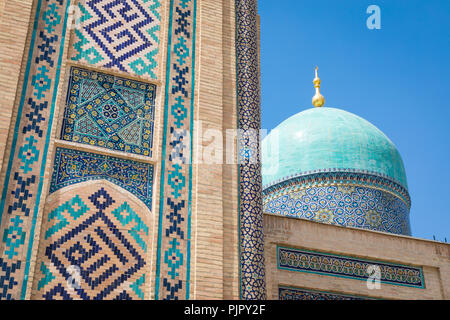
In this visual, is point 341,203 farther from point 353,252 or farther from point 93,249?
point 93,249

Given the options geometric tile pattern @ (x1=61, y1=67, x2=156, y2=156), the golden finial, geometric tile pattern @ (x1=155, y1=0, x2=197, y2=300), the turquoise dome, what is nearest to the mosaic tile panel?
geometric tile pattern @ (x1=155, y1=0, x2=197, y2=300)

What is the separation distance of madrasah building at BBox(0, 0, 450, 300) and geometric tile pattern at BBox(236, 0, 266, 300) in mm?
14

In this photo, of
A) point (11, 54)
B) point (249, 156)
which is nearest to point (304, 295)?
point (249, 156)

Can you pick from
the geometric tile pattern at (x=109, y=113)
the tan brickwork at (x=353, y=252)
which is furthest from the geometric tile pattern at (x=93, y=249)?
the tan brickwork at (x=353, y=252)

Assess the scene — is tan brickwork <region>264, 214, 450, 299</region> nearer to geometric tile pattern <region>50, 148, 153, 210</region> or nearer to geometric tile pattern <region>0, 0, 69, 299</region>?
geometric tile pattern <region>50, 148, 153, 210</region>

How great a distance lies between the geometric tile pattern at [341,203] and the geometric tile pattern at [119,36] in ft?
14.0

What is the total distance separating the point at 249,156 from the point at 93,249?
178 cm

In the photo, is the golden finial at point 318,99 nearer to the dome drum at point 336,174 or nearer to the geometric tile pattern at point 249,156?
the dome drum at point 336,174

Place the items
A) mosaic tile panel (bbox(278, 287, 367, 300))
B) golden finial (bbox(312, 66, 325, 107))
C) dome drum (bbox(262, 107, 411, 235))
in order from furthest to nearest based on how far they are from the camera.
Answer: golden finial (bbox(312, 66, 325, 107)) → dome drum (bbox(262, 107, 411, 235)) → mosaic tile panel (bbox(278, 287, 367, 300))

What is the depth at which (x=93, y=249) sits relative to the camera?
5172 millimetres

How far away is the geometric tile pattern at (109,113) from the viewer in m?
5.60

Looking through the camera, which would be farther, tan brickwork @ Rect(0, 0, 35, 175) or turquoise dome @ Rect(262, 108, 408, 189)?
turquoise dome @ Rect(262, 108, 408, 189)

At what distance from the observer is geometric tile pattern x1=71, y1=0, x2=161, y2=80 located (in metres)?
5.97
